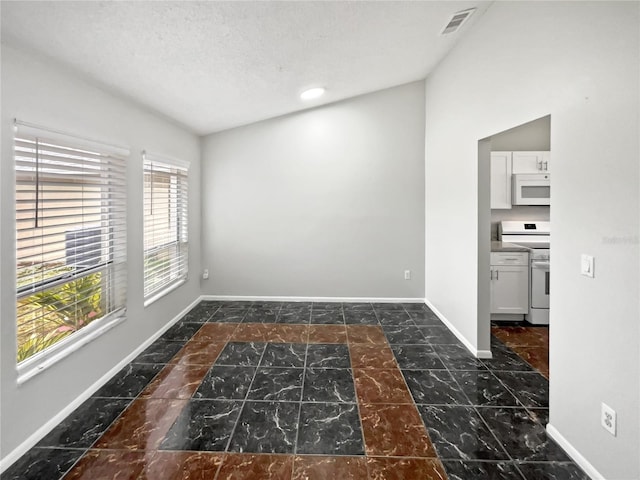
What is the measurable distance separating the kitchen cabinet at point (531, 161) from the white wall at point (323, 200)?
1167mm

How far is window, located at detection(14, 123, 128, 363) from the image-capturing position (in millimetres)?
1890

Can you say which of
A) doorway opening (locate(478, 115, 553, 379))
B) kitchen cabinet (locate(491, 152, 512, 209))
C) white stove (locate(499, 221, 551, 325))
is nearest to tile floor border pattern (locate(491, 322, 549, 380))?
doorway opening (locate(478, 115, 553, 379))

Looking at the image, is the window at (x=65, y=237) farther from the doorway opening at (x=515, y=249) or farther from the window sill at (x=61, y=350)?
the doorway opening at (x=515, y=249)

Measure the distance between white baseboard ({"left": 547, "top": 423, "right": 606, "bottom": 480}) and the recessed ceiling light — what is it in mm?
3727

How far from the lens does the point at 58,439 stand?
195 centimetres

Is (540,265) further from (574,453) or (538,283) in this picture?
(574,453)

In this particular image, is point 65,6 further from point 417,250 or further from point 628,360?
point 417,250

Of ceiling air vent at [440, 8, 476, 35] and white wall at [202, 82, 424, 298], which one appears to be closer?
ceiling air vent at [440, 8, 476, 35]

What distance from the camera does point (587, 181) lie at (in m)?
1.69

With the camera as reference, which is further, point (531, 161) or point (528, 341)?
point (531, 161)

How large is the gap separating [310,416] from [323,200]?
3048 mm

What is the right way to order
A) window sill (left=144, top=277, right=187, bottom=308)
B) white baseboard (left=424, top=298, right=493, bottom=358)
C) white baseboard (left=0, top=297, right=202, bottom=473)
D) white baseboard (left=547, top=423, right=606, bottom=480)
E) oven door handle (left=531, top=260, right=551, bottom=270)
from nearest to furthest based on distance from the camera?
1. white baseboard (left=547, top=423, right=606, bottom=480)
2. white baseboard (left=0, top=297, right=202, bottom=473)
3. white baseboard (left=424, top=298, right=493, bottom=358)
4. window sill (left=144, top=277, right=187, bottom=308)
5. oven door handle (left=531, top=260, right=551, bottom=270)

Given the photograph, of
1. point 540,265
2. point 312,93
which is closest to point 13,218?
point 312,93

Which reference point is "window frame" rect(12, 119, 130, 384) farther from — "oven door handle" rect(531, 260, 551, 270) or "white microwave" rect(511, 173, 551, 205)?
"white microwave" rect(511, 173, 551, 205)
